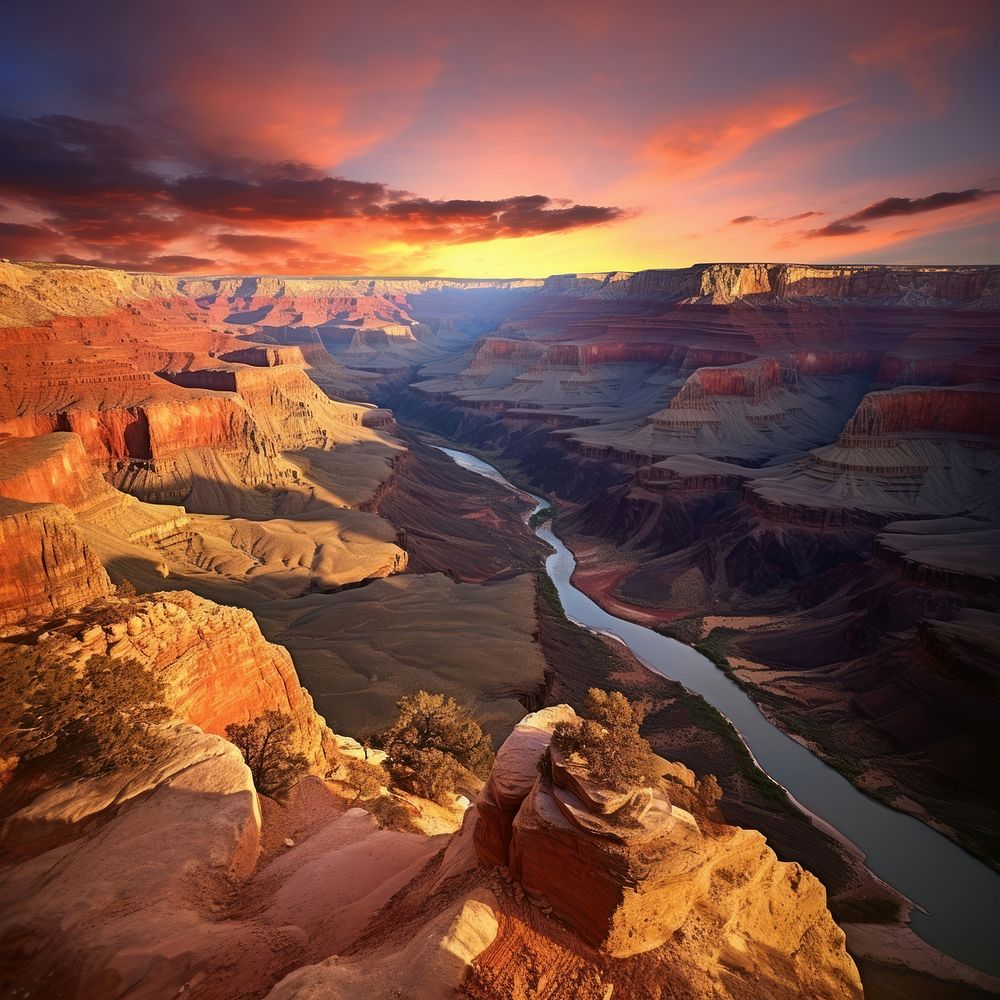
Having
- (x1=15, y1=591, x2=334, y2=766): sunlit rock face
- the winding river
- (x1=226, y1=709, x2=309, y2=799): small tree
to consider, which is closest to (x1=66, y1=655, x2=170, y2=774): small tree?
(x1=15, y1=591, x2=334, y2=766): sunlit rock face

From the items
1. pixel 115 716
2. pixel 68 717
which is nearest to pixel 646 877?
pixel 115 716

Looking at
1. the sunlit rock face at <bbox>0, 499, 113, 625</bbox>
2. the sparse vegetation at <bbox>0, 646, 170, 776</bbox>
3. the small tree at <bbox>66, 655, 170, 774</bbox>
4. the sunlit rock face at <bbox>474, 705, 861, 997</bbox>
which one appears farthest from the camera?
the sunlit rock face at <bbox>0, 499, 113, 625</bbox>

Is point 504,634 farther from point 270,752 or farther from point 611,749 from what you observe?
point 611,749

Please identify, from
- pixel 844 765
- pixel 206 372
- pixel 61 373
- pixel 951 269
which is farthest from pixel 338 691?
pixel 951 269

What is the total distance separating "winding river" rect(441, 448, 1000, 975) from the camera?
26562 millimetres

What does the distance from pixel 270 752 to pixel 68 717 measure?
5.87 meters

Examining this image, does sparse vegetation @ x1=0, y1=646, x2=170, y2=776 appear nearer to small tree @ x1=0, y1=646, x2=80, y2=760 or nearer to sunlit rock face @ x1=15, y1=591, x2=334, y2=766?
small tree @ x1=0, y1=646, x2=80, y2=760

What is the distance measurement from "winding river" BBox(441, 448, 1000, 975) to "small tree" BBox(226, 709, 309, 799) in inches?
1080

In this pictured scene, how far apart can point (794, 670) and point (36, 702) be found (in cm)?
4969

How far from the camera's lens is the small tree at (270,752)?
18.6 metres

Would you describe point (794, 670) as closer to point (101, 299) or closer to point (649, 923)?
point (649, 923)

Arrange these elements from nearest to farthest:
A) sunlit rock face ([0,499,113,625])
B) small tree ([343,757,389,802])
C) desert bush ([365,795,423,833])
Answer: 1. desert bush ([365,795,423,833])
2. small tree ([343,757,389,802])
3. sunlit rock face ([0,499,113,625])

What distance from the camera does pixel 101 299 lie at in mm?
118688

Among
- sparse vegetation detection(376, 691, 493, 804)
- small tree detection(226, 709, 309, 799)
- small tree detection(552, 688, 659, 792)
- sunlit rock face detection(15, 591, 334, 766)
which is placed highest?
small tree detection(552, 688, 659, 792)
